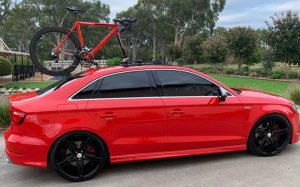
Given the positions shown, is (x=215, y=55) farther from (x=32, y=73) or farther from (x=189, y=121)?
(x=189, y=121)

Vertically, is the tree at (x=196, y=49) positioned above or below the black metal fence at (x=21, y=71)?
above

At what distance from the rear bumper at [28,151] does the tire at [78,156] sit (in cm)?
12

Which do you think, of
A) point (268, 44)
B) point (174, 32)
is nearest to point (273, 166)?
point (268, 44)

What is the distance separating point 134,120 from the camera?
4.61 meters

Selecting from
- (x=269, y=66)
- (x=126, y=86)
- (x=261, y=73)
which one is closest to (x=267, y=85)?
(x=261, y=73)

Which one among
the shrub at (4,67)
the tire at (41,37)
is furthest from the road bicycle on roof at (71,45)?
the shrub at (4,67)

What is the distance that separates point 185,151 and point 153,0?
51.0 meters

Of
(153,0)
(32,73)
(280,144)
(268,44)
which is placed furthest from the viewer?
(153,0)

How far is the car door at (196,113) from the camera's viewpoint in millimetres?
4809

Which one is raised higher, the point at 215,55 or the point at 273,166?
the point at 215,55

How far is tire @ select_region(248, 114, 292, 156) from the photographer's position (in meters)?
5.26

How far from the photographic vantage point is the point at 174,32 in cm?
5862

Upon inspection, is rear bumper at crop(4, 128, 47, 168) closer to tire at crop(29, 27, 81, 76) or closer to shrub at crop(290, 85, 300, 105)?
tire at crop(29, 27, 81, 76)

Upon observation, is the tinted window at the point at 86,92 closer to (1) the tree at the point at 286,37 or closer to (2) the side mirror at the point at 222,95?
(2) the side mirror at the point at 222,95
